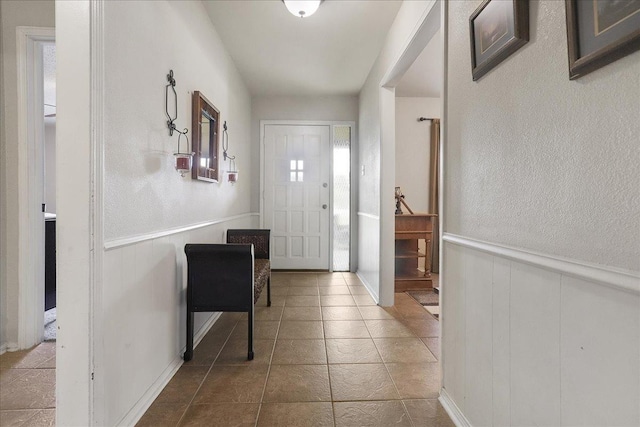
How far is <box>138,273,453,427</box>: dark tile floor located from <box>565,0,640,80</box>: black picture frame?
4.96 feet

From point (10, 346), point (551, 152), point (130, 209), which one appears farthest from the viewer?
point (10, 346)

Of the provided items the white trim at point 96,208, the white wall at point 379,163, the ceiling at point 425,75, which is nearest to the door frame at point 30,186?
the white trim at point 96,208

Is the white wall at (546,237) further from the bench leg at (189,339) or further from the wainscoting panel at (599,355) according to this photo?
the bench leg at (189,339)

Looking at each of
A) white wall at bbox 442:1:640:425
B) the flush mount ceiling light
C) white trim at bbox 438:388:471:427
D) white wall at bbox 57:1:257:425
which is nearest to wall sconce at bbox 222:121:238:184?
white wall at bbox 57:1:257:425

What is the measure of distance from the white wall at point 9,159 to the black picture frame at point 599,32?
302cm

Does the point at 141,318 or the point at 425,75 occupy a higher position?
the point at 425,75

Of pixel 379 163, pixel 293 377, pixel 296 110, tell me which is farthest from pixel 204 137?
pixel 296 110

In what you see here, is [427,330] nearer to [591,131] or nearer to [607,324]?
[607,324]

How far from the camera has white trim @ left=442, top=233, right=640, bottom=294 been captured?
0.70 m

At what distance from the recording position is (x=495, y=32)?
117 centimetres

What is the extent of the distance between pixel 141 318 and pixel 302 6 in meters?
2.26

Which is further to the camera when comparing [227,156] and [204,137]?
[227,156]

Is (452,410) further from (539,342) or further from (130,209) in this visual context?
(130,209)

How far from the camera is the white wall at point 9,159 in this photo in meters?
2.18
